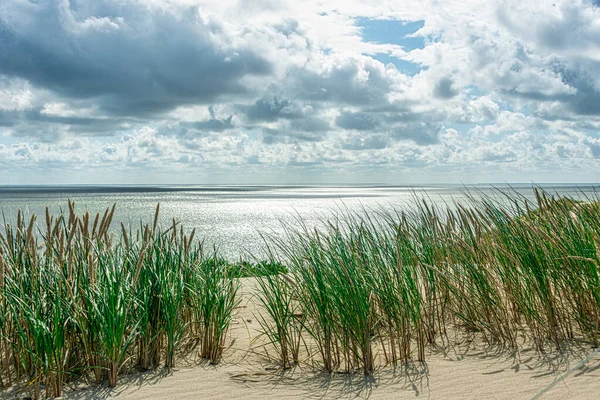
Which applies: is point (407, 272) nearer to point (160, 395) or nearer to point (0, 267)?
point (160, 395)

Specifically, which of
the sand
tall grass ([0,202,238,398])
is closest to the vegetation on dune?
tall grass ([0,202,238,398])

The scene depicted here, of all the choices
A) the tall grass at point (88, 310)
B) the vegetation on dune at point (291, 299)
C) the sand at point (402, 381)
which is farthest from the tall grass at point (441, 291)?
the tall grass at point (88, 310)

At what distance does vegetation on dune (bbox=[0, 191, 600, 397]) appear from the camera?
169 inches

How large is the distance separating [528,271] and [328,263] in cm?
198

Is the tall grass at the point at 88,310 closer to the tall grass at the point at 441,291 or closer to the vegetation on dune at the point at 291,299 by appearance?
the vegetation on dune at the point at 291,299

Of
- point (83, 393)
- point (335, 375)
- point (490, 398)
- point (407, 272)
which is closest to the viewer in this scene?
point (490, 398)

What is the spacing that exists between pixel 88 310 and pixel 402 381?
2.71 m

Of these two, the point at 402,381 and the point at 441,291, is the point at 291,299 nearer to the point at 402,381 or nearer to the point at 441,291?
the point at 402,381

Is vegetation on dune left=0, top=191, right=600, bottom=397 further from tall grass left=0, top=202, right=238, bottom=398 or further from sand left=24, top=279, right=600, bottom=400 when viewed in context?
sand left=24, top=279, right=600, bottom=400

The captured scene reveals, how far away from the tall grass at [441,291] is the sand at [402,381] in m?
0.20

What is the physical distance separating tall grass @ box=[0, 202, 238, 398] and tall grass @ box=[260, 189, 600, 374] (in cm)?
86

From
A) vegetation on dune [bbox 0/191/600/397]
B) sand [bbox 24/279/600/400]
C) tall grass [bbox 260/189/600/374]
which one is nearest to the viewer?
sand [bbox 24/279/600/400]

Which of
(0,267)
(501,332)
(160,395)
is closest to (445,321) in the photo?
(501,332)

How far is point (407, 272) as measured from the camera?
16.0 feet
